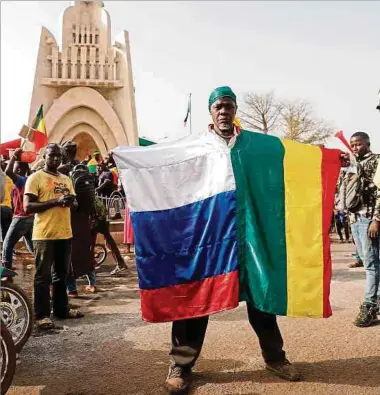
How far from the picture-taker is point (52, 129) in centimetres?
3064

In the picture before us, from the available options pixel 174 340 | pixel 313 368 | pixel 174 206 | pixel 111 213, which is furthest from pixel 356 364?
pixel 111 213

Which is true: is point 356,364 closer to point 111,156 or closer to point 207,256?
point 207,256

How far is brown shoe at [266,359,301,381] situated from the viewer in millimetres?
3221

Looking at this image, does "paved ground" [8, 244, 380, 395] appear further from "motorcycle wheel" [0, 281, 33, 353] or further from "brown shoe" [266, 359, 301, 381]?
"motorcycle wheel" [0, 281, 33, 353]

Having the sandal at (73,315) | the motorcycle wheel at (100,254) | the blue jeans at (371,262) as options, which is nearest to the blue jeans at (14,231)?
the motorcycle wheel at (100,254)

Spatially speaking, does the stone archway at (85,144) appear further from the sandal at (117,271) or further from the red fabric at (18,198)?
the sandal at (117,271)

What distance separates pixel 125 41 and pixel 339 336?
3029 centimetres

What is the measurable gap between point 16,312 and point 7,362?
3.06 ft

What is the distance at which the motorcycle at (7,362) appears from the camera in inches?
115

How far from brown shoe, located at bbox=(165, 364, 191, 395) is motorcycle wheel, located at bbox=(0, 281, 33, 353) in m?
1.39

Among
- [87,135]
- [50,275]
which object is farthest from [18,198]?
[87,135]

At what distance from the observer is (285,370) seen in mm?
3264

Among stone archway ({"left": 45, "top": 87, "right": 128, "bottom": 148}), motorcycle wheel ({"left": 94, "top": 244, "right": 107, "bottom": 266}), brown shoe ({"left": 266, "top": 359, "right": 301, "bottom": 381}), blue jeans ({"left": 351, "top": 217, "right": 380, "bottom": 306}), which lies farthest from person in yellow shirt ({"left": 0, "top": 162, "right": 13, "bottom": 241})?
stone archway ({"left": 45, "top": 87, "right": 128, "bottom": 148})

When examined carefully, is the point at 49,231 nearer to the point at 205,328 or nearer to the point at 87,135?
the point at 205,328
